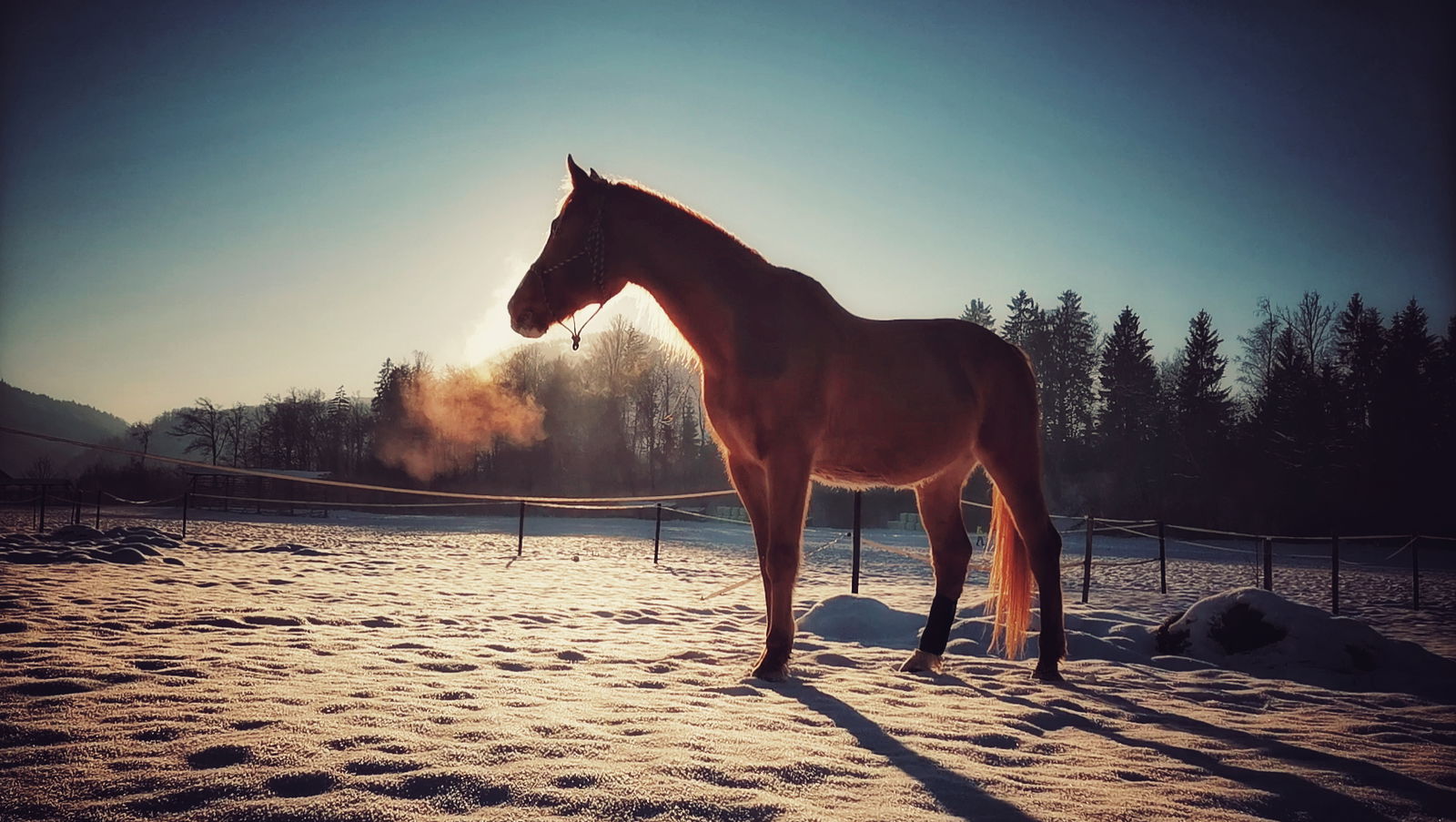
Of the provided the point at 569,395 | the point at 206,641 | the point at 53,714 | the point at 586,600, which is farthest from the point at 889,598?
the point at 569,395

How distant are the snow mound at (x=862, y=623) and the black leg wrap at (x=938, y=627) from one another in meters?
1.26

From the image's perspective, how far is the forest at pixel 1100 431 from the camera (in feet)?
88.2

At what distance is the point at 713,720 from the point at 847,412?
1.77 metres

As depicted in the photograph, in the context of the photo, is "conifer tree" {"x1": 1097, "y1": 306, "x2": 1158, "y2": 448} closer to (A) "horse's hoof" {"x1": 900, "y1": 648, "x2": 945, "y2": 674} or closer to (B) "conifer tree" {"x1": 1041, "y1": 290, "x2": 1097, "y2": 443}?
(B) "conifer tree" {"x1": 1041, "y1": 290, "x2": 1097, "y2": 443}

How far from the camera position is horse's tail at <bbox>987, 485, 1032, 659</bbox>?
13.8ft

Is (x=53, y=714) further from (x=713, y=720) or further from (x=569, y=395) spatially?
(x=569, y=395)

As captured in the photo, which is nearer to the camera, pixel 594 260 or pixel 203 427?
pixel 594 260

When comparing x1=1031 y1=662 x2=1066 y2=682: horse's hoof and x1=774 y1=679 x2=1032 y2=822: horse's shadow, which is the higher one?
x1=774 y1=679 x2=1032 y2=822: horse's shadow

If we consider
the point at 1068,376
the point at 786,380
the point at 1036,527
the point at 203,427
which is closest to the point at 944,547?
the point at 1036,527

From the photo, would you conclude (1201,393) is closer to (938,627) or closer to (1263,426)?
(1263,426)

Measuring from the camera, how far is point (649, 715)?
251 cm

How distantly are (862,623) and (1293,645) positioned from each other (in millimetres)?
3058

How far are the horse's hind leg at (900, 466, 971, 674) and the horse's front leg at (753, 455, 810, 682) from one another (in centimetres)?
114

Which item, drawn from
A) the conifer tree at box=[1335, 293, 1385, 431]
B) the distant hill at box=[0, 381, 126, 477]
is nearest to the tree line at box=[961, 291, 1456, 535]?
the conifer tree at box=[1335, 293, 1385, 431]
